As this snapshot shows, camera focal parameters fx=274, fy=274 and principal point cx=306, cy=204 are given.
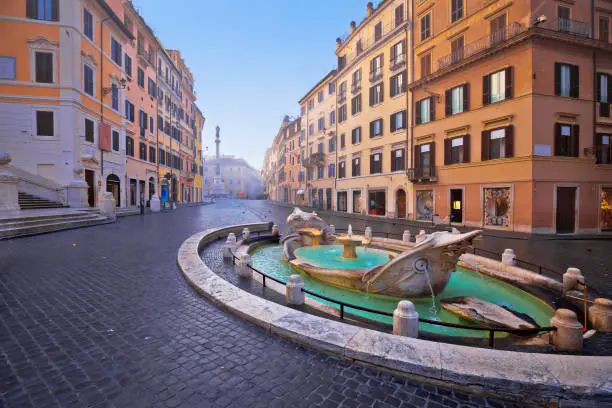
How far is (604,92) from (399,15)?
15.9 metres

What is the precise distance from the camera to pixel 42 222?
12.4 meters

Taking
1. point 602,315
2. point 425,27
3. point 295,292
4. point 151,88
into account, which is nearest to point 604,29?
point 425,27

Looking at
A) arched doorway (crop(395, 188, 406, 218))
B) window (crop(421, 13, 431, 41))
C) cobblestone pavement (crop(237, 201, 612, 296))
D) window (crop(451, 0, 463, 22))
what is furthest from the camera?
arched doorway (crop(395, 188, 406, 218))

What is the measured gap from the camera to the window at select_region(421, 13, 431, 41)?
21.6 metres

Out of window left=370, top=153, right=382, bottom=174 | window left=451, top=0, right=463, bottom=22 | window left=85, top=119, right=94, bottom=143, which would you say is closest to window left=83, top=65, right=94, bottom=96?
window left=85, top=119, right=94, bottom=143

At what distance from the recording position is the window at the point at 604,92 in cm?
1653

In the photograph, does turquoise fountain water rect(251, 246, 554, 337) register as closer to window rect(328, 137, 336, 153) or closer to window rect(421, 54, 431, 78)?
window rect(421, 54, 431, 78)

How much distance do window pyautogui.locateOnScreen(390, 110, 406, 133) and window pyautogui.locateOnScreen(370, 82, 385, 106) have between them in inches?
109

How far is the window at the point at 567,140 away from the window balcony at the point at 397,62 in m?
12.8

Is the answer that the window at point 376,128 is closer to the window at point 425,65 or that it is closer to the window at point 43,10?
the window at point 425,65

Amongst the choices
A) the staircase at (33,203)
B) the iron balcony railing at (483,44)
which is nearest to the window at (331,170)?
the iron balcony railing at (483,44)

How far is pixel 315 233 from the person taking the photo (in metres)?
11.3

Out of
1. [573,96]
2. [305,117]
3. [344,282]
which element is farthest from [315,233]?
[305,117]

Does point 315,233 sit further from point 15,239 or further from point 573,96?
point 573,96
